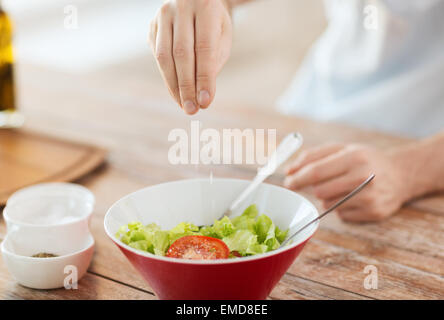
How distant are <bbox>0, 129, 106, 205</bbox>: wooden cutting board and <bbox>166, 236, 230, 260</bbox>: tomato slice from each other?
21.5 inches

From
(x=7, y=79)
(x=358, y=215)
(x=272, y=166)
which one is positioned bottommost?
(x=358, y=215)

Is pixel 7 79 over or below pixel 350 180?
over

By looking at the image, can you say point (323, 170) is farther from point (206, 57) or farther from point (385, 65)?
point (385, 65)

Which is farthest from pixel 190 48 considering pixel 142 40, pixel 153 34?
pixel 142 40

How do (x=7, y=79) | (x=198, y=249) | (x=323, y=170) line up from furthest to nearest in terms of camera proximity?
(x=7, y=79)
(x=323, y=170)
(x=198, y=249)

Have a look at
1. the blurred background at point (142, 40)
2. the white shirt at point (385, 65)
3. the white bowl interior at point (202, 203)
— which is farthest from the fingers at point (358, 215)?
the blurred background at point (142, 40)

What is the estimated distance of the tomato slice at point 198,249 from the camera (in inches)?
31.0

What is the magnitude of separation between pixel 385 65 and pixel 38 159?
3.75 feet

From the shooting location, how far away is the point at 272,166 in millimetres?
1104

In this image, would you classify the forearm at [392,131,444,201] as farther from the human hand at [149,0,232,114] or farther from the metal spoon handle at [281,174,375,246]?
the human hand at [149,0,232,114]

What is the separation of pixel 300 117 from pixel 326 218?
632mm

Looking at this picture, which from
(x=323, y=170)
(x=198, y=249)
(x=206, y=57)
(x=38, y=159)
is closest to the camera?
(x=198, y=249)

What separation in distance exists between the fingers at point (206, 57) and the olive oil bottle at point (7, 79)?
85cm

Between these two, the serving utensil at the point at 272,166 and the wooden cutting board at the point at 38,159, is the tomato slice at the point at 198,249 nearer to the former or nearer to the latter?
the serving utensil at the point at 272,166
